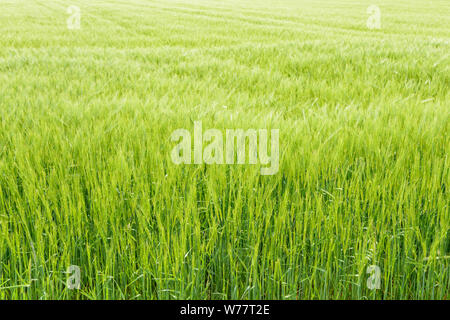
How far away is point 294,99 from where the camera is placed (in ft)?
9.44

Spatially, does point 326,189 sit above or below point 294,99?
below

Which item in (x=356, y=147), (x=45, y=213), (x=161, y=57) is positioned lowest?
(x=45, y=213)

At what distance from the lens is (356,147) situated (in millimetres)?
1609

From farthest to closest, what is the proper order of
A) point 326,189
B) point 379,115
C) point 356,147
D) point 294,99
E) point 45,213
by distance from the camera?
1. point 294,99
2. point 379,115
3. point 356,147
4. point 326,189
5. point 45,213

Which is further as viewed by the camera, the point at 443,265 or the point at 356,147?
the point at 356,147

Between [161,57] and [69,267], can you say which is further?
[161,57]

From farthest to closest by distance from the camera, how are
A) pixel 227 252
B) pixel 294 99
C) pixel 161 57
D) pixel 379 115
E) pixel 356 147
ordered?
pixel 161 57
pixel 294 99
pixel 379 115
pixel 356 147
pixel 227 252

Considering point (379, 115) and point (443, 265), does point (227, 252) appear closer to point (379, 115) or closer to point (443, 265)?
point (443, 265)

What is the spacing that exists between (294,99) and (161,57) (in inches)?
89.7
